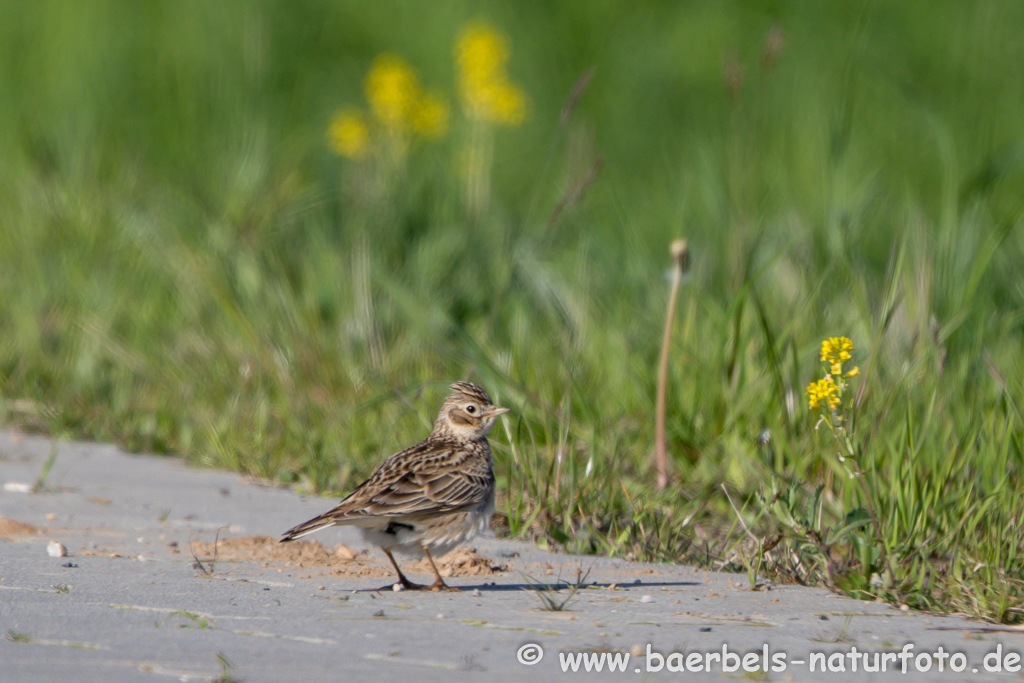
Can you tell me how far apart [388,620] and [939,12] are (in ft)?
41.7

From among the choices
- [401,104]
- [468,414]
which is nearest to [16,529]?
[468,414]

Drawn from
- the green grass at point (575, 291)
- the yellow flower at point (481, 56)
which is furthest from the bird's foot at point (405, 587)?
the yellow flower at point (481, 56)

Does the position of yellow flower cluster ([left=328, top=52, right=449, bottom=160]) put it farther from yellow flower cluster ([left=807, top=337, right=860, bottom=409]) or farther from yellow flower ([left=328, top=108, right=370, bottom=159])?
yellow flower cluster ([left=807, top=337, right=860, bottom=409])

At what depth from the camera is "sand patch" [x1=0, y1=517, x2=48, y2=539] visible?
14.8 ft

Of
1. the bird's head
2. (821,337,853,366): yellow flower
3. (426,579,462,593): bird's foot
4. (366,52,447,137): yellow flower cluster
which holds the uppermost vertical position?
(821,337,853,366): yellow flower

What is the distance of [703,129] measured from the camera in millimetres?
12953

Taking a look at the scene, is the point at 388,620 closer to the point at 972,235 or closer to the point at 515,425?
the point at 515,425

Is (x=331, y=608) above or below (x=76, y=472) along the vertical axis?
above

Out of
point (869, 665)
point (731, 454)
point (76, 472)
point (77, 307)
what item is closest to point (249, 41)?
point (77, 307)

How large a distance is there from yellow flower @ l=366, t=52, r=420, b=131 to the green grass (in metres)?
0.53

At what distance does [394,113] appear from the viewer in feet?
31.5

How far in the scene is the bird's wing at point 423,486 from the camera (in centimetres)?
407

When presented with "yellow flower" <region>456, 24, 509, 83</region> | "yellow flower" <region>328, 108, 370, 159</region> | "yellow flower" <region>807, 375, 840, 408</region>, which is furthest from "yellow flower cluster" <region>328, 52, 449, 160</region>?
"yellow flower" <region>807, 375, 840, 408</region>

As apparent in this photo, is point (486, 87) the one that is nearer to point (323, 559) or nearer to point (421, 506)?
point (323, 559)
